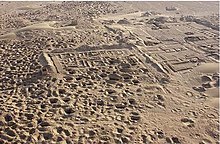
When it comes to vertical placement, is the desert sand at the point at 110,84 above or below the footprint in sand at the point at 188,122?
above

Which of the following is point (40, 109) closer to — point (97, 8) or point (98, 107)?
point (98, 107)

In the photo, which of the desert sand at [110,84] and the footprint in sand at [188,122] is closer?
the desert sand at [110,84]

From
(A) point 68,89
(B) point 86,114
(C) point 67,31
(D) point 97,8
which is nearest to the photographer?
(B) point 86,114

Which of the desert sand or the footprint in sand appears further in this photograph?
the footprint in sand

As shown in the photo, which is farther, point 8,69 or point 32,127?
point 8,69

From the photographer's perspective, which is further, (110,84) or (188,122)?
(110,84)

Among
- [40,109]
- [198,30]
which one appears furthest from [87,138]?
[198,30]

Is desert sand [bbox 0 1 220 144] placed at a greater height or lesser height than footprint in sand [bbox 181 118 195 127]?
greater

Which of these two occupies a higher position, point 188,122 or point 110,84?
point 110,84
